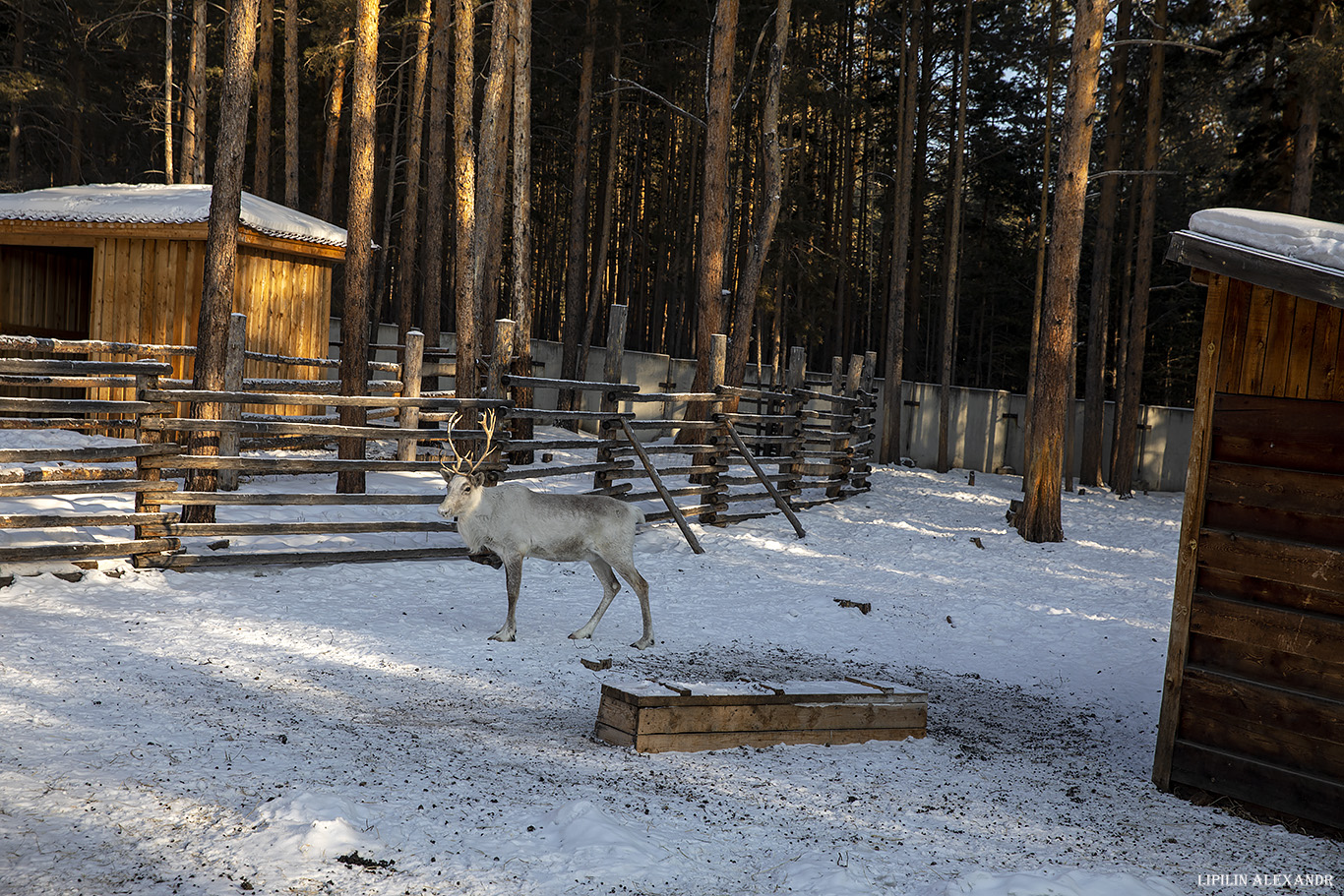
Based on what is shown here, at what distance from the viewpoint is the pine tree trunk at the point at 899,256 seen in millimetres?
22203

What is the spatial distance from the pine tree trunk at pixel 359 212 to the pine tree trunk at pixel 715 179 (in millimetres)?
5084

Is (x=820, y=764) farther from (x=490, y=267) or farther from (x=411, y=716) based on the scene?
(x=490, y=267)

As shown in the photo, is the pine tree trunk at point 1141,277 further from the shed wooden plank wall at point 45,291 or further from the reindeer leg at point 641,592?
the shed wooden plank wall at point 45,291

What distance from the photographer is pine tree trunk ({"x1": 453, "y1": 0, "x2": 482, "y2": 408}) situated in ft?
45.3

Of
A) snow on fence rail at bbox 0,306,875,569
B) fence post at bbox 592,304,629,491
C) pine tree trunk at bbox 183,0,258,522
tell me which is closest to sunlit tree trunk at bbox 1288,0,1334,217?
snow on fence rail at bbox 0,306,875,569

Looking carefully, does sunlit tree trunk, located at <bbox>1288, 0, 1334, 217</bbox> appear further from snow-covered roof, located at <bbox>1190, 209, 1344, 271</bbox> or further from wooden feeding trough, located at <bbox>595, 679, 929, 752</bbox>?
wooden feeding trough, located at <bbox>595, 679, 929, 752</bbox>

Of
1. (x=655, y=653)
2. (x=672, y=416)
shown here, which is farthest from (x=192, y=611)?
(x=672, y=416)

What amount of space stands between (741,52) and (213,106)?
16215 mm

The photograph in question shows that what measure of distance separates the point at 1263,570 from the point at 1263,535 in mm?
195

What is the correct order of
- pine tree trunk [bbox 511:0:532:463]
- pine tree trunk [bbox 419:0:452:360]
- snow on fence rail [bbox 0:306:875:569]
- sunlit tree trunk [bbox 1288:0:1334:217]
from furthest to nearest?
pine tree trunk [bbox 419:0:452:360], pine tree trunk [bbox 511:0:532:463], sunlit tree trunk [bbox 1288:0:1334:217], snow on fence rail [bbox 0:306:875:569]

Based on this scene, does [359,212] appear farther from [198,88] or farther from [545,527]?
[198,88]

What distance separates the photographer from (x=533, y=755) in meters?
5.19

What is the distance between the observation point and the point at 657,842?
4199 mm

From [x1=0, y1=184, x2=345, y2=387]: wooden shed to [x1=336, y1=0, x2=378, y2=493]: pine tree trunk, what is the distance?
130 inches
